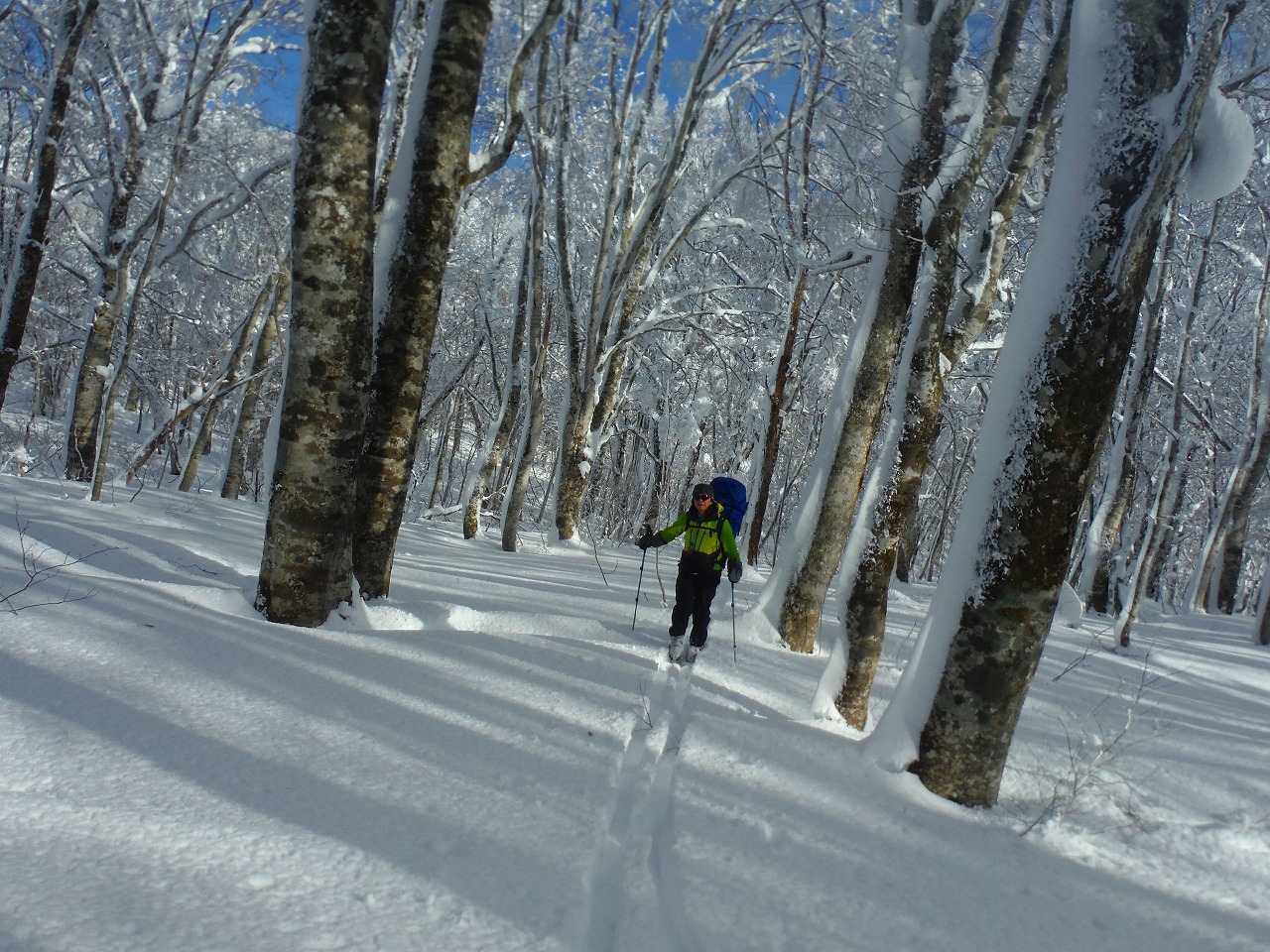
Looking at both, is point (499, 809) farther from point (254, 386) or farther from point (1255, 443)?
point (1255, 443)

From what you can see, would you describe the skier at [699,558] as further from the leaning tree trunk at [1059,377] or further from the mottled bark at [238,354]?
the mottled bark at [238,354]

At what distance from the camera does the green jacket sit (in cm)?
651

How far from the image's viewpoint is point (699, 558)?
21.3 feet

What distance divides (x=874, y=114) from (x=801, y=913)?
748 cm

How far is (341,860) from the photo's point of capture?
2.11 meters

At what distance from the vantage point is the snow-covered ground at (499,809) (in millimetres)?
1939

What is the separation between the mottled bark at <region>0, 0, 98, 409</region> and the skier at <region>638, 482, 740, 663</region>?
9.01 meters

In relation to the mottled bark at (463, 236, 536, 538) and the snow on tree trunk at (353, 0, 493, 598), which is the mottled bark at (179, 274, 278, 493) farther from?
the snow on tree trunk at (353, 0, 493, 598)

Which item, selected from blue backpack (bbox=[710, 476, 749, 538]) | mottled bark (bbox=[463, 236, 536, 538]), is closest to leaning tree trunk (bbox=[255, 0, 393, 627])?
blue backpack (bbox=[710, 476, 749, 538])

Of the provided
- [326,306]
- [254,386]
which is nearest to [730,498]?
[326,306]

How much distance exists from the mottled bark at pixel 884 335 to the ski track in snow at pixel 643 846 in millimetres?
2865

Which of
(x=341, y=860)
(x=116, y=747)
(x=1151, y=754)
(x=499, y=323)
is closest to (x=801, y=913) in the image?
(x=341, y=860)

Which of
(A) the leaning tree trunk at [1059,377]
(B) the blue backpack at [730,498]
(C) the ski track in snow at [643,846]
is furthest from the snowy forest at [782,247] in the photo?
(C) the ski track in snow at [643,846]

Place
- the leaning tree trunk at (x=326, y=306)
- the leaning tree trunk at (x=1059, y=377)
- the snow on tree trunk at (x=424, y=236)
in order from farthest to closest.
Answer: the snow on tree trunk at (x=424, y=236)
the leaning tree trunk at (x=326, y=306)
the leaning tree trunk at (x=1059, y=377)
